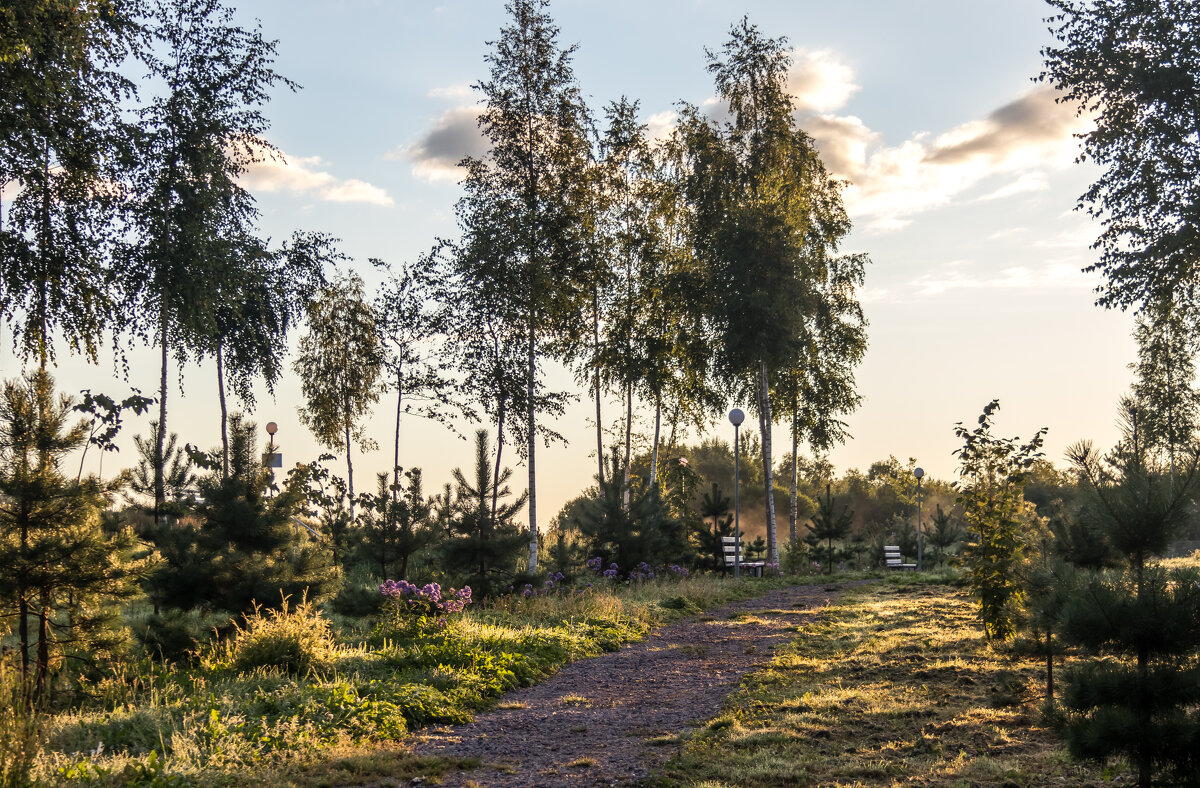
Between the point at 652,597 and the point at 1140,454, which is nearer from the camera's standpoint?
the point at 1140,454

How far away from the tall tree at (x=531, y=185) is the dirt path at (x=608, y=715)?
964 cm

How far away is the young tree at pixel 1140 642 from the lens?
15.3 ft

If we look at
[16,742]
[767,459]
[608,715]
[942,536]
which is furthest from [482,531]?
[942,536]

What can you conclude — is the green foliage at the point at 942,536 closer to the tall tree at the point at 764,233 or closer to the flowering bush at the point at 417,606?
the tall tree at the point at 764,233

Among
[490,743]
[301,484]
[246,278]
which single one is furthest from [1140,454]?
[246,278]

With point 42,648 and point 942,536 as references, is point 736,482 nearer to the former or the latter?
point 942,536

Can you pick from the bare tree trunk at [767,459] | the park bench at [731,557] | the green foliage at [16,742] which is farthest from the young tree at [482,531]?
the bare tree trunk at [767,459]

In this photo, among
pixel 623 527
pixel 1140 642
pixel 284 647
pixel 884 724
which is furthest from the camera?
pixel 623 527

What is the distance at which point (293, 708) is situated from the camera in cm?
654

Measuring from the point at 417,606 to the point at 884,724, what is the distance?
6.10m

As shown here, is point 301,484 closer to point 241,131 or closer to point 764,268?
point 241,131

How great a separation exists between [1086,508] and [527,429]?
15335 millimetres

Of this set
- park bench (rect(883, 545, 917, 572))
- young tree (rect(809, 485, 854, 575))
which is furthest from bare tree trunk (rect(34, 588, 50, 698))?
park bench (rect(883, 545, 917, 572))

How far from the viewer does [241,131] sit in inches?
725
